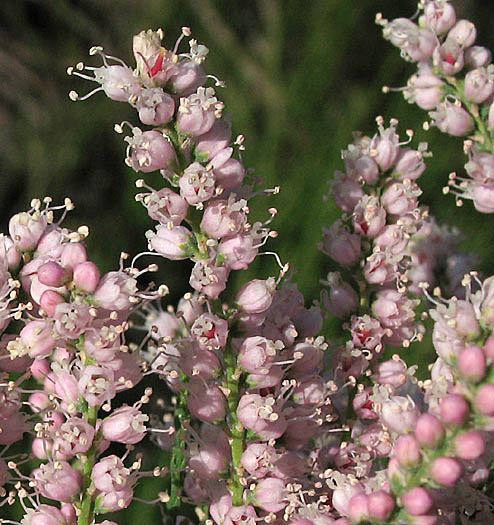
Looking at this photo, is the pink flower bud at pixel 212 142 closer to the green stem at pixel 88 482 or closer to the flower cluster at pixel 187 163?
the flower cluster at pixel 187 163

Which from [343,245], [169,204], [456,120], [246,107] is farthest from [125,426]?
[246,107]

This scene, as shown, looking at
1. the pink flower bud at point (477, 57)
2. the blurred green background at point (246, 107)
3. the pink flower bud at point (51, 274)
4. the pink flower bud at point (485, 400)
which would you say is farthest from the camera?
the blurred green background at point (246, 107)

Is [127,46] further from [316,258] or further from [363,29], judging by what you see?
[316,258]

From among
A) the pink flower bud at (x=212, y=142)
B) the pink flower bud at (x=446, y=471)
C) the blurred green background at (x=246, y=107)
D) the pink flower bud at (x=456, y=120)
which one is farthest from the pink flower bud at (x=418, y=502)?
the blurred green background at (x=246, y=107)

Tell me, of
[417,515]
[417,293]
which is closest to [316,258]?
[417,293]

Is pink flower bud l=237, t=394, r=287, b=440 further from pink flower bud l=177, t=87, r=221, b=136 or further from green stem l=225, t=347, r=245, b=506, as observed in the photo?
pink flower bud l=177, t=87, r=221, b=136

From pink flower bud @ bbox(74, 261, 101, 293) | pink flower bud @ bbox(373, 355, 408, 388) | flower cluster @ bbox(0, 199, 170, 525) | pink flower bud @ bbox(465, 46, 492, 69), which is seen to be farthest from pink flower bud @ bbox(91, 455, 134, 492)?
pink flower bud @ bbox(465, 46, 492, 69)

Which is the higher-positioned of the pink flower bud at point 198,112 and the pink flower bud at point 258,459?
the pink flower bud at point 198,112

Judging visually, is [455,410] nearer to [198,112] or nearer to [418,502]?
[418,502]
